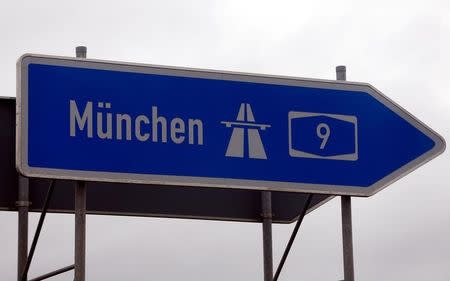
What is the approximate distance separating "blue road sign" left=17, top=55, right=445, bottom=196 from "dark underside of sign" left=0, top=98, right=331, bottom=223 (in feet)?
5.44

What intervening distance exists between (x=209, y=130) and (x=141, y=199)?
3409mm

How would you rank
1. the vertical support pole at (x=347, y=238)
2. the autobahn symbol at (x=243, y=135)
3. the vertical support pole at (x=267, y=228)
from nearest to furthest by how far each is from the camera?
1. the autobahn symbol at (x=243, y=135)
2. the vertical support pole at (x=347, y=238)
3. the vertical support pole at (x=267, y=228)

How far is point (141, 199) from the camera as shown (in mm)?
12328

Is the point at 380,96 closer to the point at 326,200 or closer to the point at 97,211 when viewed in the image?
the point at 326,200

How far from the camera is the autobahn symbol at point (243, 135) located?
9.12 metres

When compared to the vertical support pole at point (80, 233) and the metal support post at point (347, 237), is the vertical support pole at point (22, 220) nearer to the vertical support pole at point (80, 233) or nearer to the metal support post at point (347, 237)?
the vertical support pole at point (80, 233)

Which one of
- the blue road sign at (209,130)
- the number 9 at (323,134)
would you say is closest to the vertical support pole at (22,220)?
the blue road sign at (209,130)

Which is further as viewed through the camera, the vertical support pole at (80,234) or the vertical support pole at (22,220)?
the vertical support pole at (22,220)

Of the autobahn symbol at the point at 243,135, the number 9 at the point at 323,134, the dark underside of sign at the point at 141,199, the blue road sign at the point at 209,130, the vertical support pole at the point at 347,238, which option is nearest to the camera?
the blue road sign at the point at 209,130

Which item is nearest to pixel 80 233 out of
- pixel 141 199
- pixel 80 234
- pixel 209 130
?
pixel 80 234

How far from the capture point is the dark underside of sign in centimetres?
1148

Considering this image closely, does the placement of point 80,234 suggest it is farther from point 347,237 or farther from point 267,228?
point 267,228

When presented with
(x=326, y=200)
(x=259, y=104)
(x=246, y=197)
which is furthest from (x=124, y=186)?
(x=259, y=104)

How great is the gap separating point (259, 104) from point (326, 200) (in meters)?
1.91
